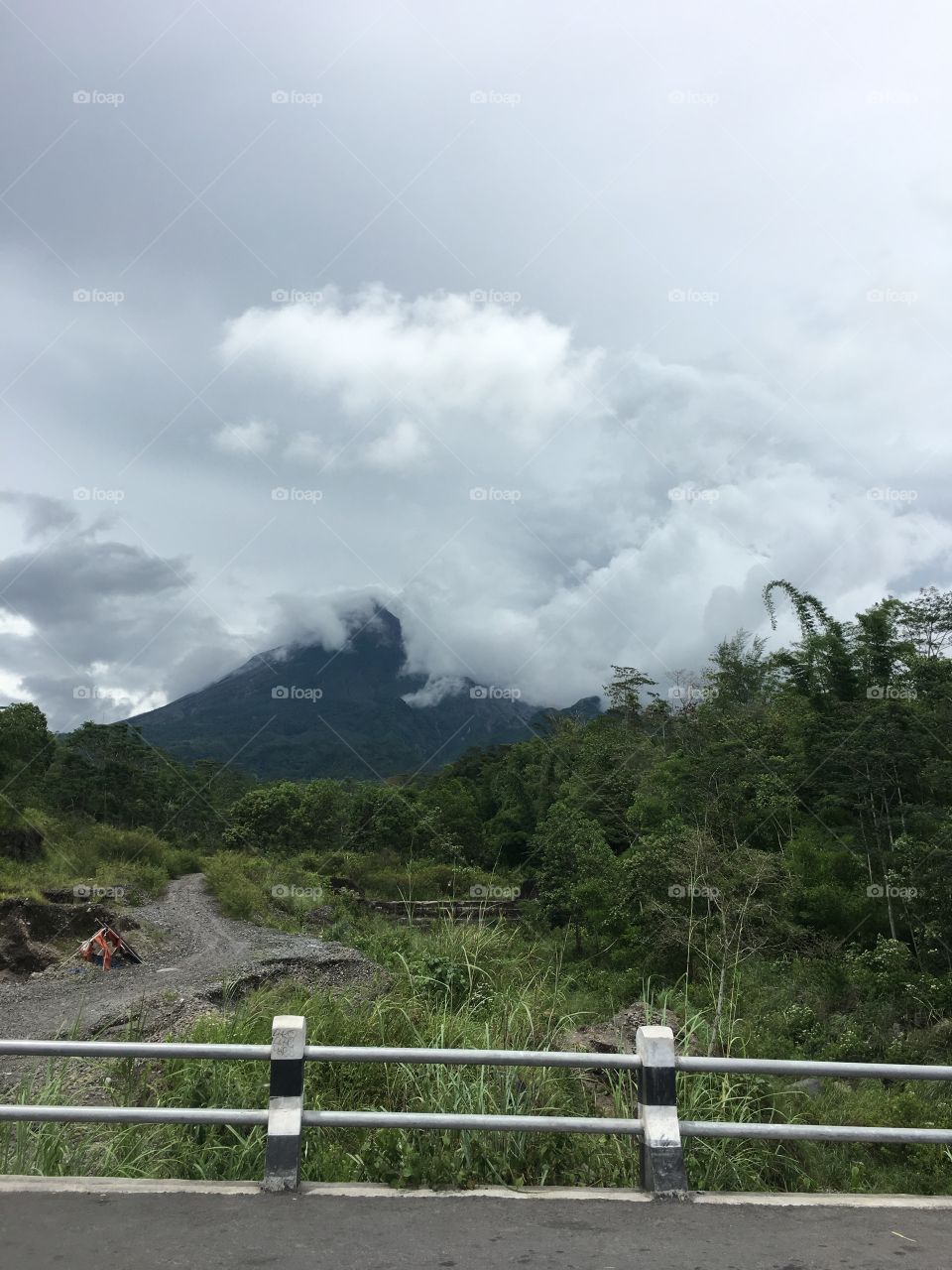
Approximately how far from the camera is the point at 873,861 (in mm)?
26344

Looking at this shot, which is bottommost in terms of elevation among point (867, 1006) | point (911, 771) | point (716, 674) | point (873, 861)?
point (867, 1006)

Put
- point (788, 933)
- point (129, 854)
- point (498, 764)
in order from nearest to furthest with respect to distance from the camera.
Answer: point (788, 933) < point (129, 854) < point (498, 764)

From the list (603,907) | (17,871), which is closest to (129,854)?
(17,871)

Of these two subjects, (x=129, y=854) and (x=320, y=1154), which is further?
(x=129, y=854)

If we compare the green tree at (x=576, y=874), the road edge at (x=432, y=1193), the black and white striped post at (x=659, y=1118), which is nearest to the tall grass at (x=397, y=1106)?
the road edge at (x=432, y=1193)

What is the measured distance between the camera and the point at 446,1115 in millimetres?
4645

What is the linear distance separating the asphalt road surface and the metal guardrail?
0.24 meters

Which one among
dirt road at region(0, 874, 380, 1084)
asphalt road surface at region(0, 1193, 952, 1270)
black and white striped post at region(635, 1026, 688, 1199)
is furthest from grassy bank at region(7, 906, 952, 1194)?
dirt road at region(0, 874, 380, 1084)

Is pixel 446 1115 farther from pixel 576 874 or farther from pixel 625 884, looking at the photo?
pixel 576 874

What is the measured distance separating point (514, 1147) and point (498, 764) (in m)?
68.8

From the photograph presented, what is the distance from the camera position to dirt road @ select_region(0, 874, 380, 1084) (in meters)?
13.8

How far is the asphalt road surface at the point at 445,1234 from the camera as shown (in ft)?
12.5

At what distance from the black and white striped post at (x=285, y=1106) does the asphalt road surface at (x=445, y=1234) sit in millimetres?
138

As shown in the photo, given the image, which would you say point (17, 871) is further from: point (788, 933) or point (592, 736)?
point (592, 736)
